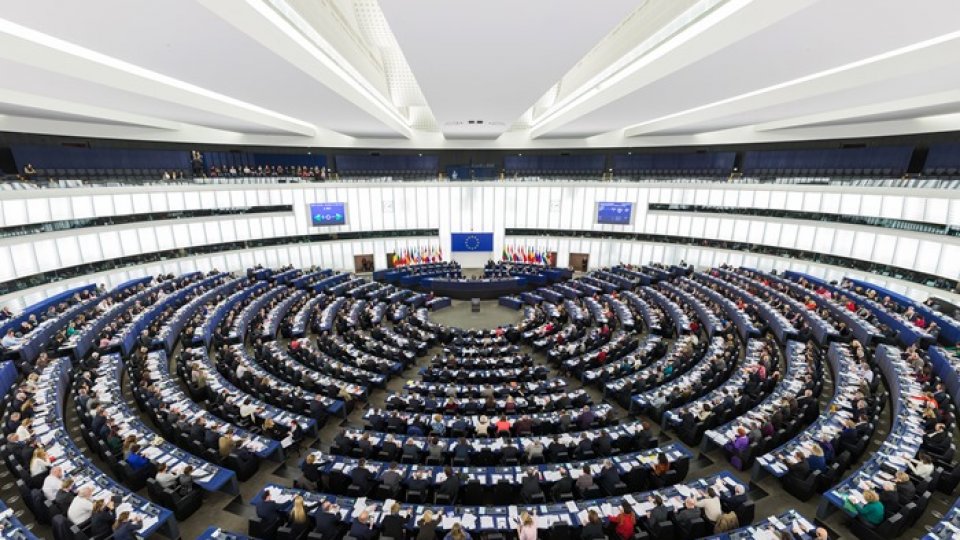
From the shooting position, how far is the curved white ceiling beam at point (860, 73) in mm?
10578

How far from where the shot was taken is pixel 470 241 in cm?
3625

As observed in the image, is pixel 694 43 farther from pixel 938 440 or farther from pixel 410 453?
pixel 410 453

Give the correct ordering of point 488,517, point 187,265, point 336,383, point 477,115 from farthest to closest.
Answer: point 187,265 → point 477,115 → point 336,383 → point 488,517

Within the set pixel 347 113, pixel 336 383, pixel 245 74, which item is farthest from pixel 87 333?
pixel 347 113

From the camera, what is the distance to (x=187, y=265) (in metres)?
28.7

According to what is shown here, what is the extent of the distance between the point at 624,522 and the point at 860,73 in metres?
15.0

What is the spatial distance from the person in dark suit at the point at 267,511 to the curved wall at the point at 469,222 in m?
22.1

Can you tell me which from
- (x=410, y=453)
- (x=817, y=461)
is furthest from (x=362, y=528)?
(x=817, y=461)

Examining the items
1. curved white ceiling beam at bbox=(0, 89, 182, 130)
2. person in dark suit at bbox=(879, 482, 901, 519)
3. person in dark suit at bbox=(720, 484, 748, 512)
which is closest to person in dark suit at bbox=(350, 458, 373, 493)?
person in dark suit at bbox=(720, 484, 748, 512)

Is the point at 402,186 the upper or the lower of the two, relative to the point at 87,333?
upper

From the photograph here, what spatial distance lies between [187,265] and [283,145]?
11311 mm

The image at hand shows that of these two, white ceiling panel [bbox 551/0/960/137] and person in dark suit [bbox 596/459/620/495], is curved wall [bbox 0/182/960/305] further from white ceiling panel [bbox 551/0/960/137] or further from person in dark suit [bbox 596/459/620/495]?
person in dark suit [bbox 596/459/620/495]

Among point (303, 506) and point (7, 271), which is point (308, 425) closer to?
point (303, 506)

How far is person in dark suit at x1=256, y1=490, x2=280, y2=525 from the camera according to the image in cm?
811
